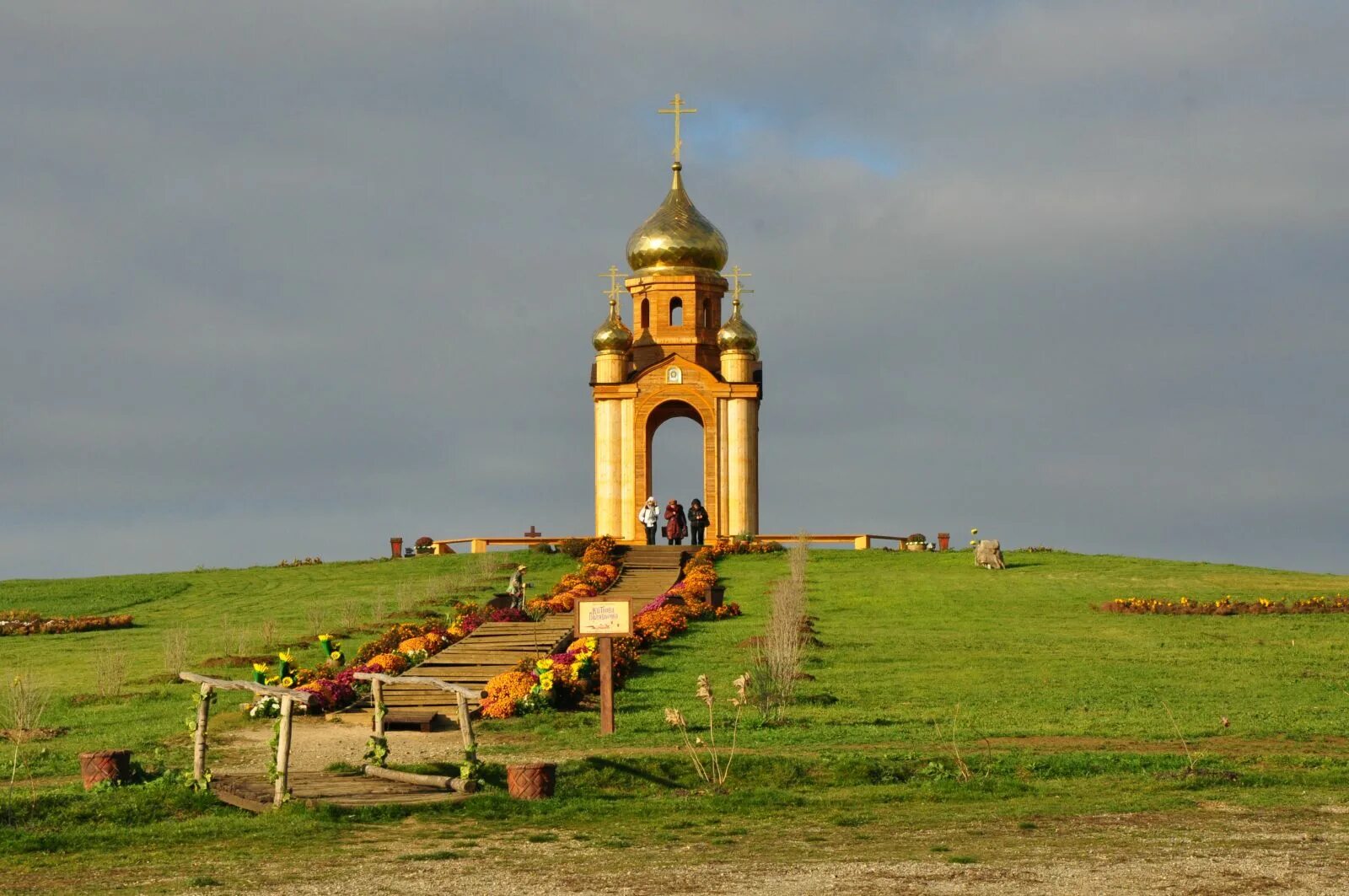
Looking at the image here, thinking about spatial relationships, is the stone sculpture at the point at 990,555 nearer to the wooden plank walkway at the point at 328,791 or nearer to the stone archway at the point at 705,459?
the stone archway at the point at 705,459

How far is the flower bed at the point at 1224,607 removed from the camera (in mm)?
34875

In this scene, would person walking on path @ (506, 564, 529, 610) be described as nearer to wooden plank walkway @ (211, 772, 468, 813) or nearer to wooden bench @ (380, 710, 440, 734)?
wooden bench @ (380, 710, 440, 734)

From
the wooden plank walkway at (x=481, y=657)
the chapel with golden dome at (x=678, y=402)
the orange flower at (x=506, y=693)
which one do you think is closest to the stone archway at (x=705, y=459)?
the chapel with golden dome at (x=678, y=402)

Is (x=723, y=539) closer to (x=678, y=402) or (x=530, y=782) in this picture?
(x=678, y=402)

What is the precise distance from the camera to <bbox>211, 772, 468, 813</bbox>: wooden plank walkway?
16297 mm

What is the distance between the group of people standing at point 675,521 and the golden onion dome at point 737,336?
15.5 feet

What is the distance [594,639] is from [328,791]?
33.7 feet

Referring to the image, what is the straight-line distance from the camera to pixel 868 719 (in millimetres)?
21938

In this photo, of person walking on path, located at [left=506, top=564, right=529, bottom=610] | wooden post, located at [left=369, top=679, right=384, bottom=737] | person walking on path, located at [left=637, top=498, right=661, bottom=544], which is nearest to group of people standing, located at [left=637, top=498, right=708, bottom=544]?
person walking on path, located at [left=637, top=498, right=661, bottom=544]

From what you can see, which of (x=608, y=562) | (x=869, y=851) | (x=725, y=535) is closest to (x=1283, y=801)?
(x=869, y=851)

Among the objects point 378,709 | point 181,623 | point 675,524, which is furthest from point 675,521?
point 378,709

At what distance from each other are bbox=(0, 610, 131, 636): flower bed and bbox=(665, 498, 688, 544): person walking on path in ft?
50.3

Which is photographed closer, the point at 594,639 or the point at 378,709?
the point at 378,709

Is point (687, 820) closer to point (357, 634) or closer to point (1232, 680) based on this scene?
point (1232, 680)
